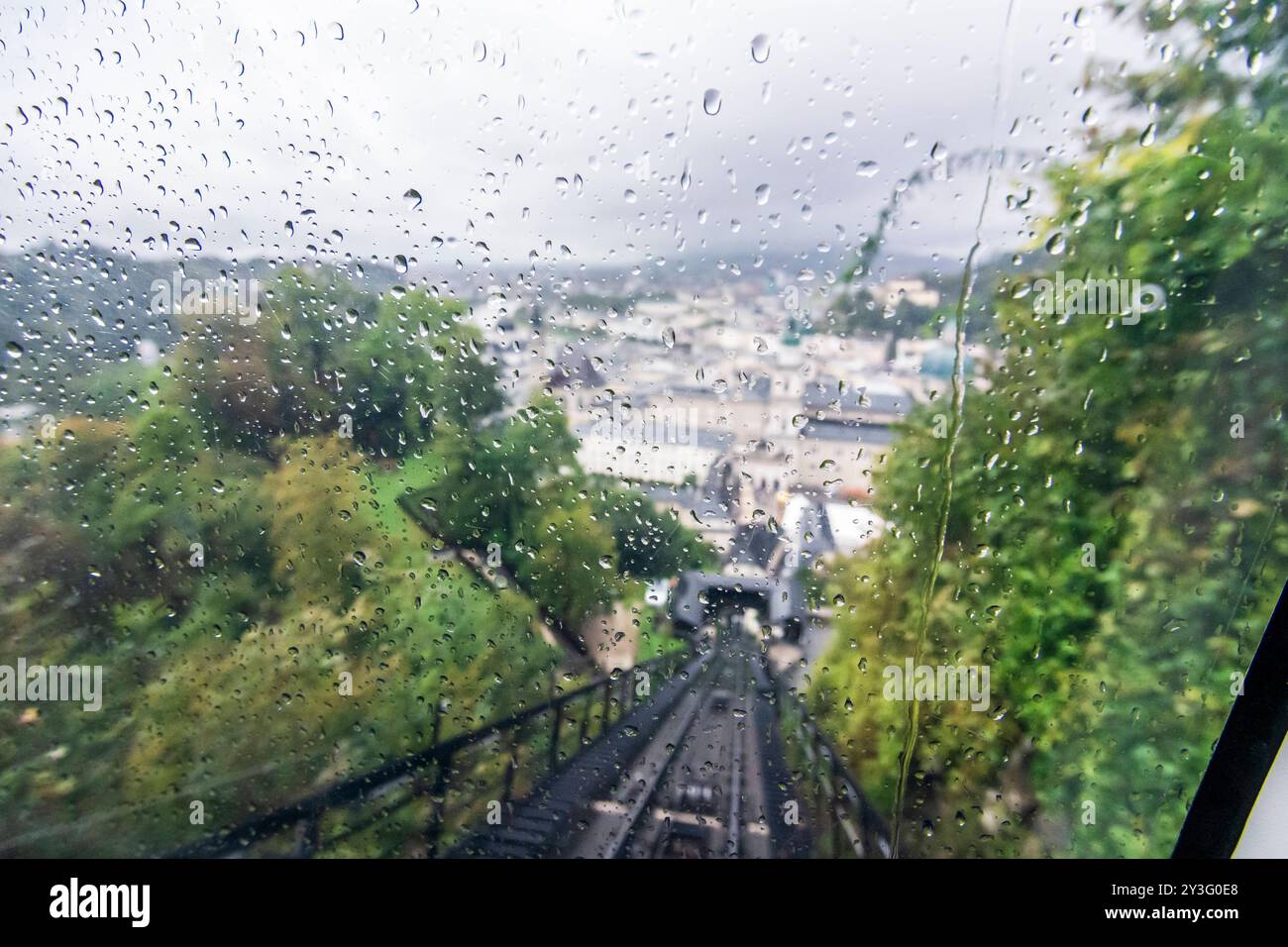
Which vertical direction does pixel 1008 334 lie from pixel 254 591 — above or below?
above

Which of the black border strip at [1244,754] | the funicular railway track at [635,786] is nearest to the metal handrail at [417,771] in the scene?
the funicular railway track at [635,786]

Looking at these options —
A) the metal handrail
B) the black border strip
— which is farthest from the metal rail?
the black border strip

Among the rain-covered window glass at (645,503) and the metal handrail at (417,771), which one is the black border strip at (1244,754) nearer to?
the rain-covered window glass at (645,503)

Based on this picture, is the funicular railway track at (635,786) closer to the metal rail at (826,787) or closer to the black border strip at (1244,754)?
the metal rail at (826,787)

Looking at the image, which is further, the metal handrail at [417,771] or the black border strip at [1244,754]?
the metal handrail at [417,771]

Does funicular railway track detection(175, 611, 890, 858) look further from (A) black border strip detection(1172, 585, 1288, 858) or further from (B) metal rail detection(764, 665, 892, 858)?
(A) black border strip detection(1172, 585, 1288, 858)

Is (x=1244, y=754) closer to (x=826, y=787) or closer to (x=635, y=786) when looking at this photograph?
(x=826, y=787)

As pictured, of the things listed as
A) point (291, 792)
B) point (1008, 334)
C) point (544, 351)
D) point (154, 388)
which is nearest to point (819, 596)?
point (1008, 334)
